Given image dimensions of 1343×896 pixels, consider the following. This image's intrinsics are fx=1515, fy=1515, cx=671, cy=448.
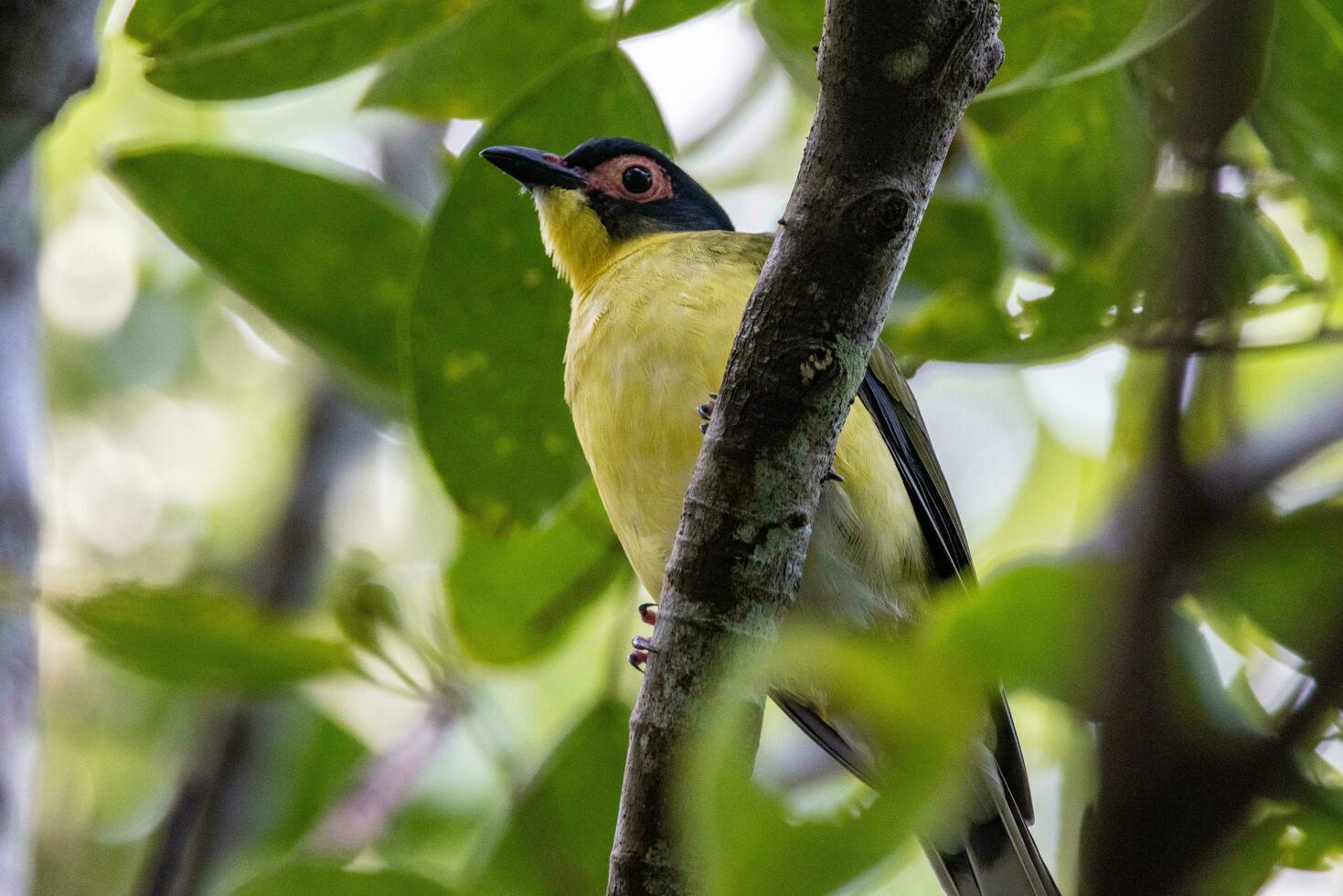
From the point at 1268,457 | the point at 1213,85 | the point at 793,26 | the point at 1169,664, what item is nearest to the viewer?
the point at 1169,664

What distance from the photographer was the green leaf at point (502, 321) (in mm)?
3045

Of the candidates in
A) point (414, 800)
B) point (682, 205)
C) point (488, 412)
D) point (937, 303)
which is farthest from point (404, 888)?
point (682, 205)

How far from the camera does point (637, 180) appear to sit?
15.0 feet

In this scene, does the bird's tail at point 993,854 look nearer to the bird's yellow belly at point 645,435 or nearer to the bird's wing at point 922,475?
the bird's wing at point 922,475

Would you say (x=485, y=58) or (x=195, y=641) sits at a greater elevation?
(x=485, y=58)

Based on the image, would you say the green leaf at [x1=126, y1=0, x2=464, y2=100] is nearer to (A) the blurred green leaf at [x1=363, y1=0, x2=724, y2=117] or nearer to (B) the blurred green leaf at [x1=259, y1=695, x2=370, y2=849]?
(A) the blurred green leaf at [x1=363, y1=0, x2=724, y2=117]

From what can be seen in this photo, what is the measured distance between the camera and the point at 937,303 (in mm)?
3217

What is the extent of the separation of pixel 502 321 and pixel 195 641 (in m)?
1.54

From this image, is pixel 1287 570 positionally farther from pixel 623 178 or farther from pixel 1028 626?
pixel 623 178

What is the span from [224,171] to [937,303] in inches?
61.4

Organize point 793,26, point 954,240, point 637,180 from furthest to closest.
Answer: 1. point 637,180
2. point 954,240
3. point 793,26

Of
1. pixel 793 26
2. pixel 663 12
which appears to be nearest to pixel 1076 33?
pixel 793 26

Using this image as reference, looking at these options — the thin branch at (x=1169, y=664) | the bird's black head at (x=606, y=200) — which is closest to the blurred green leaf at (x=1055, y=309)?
the bird's black head at (x=606, y=200)

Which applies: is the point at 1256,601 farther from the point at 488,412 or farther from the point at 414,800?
the point at 414,800
